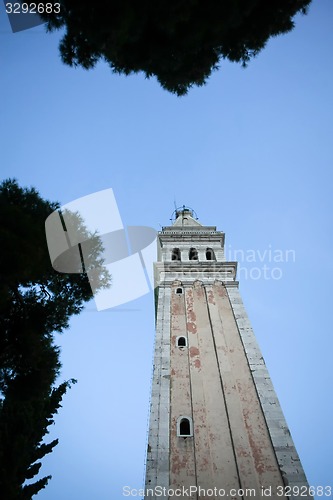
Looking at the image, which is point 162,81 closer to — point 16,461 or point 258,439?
point 16,461

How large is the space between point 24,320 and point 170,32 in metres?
7.32

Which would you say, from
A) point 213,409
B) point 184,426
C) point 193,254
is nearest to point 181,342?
point 213,409

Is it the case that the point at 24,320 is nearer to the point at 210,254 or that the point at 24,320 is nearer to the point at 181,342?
the point at 181,342

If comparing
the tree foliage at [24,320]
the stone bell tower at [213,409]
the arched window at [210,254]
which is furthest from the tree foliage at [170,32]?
the arched window at [210,254]

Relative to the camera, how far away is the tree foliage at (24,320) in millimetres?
8469

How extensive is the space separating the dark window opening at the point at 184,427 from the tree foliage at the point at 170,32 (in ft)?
33.4

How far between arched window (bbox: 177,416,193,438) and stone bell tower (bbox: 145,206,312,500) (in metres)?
0.03

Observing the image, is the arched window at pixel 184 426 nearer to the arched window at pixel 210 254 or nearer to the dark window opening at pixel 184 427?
the dark window opening at pixel 184 427

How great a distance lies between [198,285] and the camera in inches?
866

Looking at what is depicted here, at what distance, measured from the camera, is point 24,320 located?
400 inches

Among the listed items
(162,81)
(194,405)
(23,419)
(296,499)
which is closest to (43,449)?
(23,419)

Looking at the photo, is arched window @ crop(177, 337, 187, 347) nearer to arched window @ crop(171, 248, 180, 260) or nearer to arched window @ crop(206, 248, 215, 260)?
arched window @ crop(206, 248, 215, 260)

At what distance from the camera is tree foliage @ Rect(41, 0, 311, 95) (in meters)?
8.04

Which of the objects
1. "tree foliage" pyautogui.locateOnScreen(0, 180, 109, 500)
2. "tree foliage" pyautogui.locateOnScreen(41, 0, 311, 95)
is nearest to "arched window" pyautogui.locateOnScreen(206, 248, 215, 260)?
"tree foliage" pyautogui.locateOnScreen(0, 180, 109, 500)
